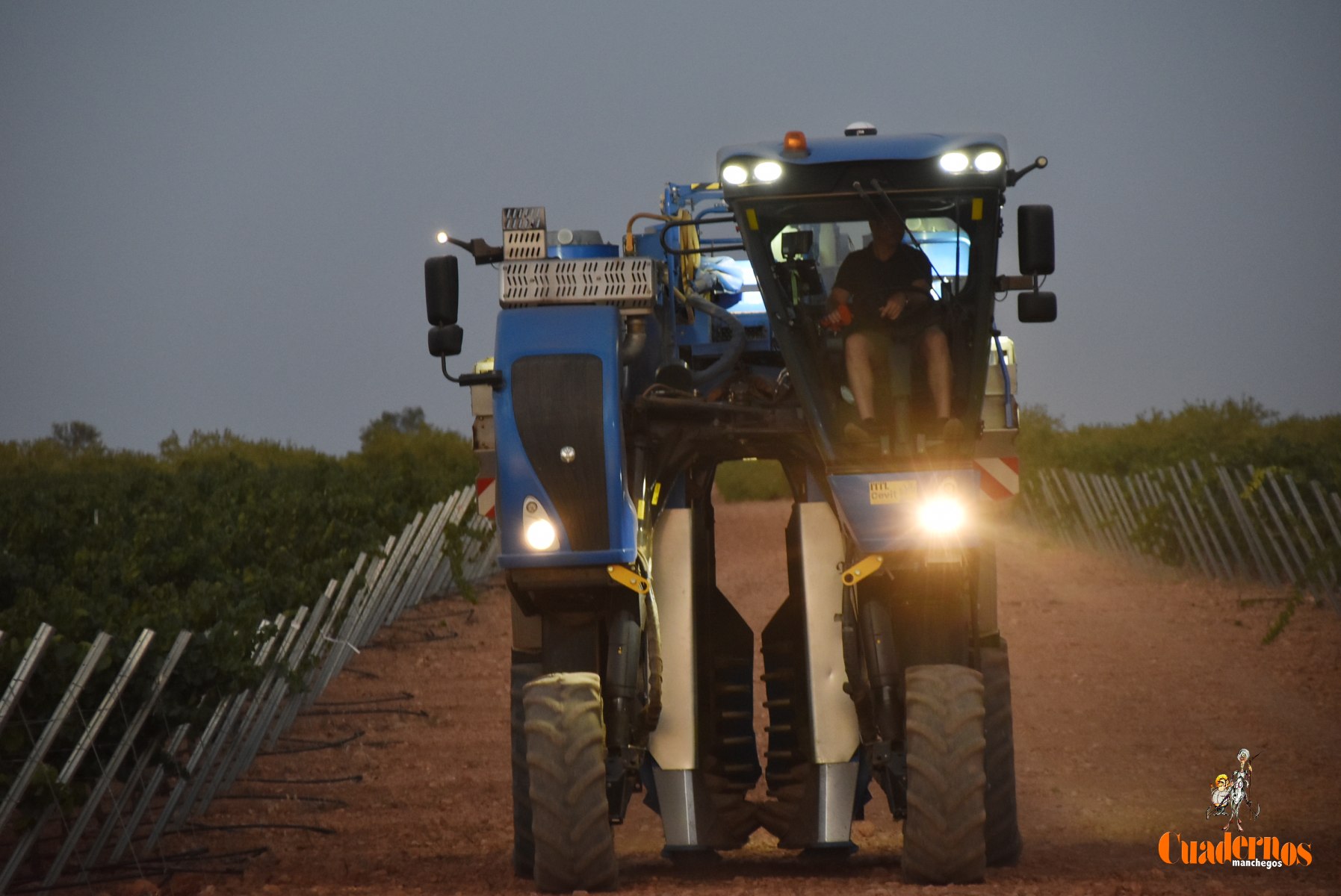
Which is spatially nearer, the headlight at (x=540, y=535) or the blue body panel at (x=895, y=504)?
the headlight at (x=540, y=535)

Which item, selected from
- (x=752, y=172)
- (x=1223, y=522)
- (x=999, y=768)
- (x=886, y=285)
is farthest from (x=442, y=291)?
(x=1223, y=522)

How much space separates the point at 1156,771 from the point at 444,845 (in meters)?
5.01

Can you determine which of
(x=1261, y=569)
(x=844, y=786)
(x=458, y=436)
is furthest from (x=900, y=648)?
(x=458, y=436)

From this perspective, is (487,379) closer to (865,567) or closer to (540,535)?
(540,535)

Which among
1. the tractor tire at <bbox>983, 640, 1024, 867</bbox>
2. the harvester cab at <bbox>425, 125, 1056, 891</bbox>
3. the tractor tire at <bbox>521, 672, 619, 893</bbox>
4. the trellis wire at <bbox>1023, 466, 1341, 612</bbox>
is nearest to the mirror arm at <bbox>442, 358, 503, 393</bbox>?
the harvester cab at <bbox>425, 125, 1056, 891</bbox>

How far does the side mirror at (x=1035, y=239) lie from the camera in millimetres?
7461

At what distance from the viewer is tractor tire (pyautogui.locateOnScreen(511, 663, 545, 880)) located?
827 centimetres

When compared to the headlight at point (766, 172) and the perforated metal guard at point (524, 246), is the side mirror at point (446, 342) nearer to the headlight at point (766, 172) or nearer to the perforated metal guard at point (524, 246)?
the perforated metal guard at point (524, 246)

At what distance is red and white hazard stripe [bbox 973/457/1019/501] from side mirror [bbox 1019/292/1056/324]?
155cm

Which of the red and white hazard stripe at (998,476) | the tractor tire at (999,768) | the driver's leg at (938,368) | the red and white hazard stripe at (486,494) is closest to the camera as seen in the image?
the driver's leg at (938,368)

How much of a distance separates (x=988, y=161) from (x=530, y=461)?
233 centimetres

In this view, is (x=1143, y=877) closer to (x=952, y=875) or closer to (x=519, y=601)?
(x=952, y=875)

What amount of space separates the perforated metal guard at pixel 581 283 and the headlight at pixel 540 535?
3.32ft

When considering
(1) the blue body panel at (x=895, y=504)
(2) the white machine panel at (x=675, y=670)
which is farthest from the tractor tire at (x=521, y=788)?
(1) the blue body panel at (x=895, y=504)
